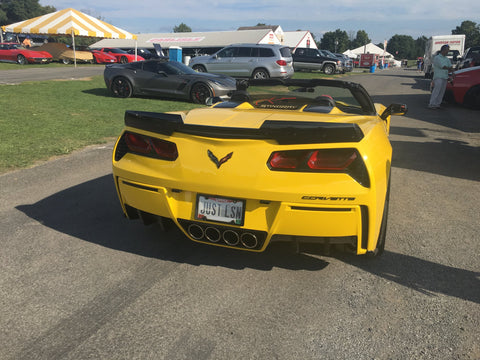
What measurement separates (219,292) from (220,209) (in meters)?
0.53

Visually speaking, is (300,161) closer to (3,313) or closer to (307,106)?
(307,106)

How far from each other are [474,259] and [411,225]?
73 cm

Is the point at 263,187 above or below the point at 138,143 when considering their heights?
below

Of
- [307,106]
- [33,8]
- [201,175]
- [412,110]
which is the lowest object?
[412,110]

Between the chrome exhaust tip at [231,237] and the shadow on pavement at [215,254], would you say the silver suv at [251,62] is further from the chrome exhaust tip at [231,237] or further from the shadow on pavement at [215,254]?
Answer: the chrome exhaust tip at [231,237]

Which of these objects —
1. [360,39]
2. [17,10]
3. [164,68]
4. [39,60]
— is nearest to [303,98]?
[164,68]

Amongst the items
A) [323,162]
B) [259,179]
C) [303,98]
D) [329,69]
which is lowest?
[329,69]

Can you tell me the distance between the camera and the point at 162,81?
→ 1258 centimetres

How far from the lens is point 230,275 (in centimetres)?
289

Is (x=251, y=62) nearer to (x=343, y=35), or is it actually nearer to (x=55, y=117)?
(x=55, y=117)

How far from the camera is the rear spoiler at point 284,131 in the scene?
8.23 ft

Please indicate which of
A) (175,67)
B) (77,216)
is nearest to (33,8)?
(175,67)

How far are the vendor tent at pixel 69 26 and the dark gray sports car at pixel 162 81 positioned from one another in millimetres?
12538

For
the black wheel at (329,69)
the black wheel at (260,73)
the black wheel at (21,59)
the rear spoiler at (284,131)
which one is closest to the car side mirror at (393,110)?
the rear spoiler at (284,131)
